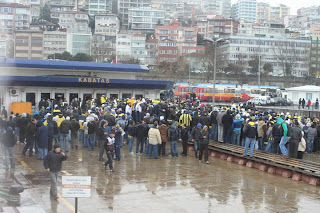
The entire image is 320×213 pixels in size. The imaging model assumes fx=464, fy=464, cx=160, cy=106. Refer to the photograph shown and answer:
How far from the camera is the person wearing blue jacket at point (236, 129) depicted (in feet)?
74.8

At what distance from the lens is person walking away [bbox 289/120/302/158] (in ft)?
63.6

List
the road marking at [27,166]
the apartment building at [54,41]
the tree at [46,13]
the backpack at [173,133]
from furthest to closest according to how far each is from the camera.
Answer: the tree at [46,13]
the apartment building at [54,41]
the backpack at [173,133]
the road marking at [27,166]

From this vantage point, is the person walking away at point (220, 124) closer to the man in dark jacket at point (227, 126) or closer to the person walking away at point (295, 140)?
the man in dark jacket at point (227, 126)

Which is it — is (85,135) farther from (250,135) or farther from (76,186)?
(76,186)

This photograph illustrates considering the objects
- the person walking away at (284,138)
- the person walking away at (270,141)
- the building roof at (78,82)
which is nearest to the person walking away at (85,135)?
the person walking away at (270,141)

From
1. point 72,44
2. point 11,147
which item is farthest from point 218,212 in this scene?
point 72,44

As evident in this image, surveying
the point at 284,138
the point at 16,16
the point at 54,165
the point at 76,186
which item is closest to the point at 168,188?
the point at 54,165

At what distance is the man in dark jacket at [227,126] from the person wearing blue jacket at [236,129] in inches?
9.5

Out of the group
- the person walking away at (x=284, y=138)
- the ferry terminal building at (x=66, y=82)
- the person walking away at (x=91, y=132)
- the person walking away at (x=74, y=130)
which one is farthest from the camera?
the ferry terminal building at (x=66, y=82)

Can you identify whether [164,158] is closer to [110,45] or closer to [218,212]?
[218,212]

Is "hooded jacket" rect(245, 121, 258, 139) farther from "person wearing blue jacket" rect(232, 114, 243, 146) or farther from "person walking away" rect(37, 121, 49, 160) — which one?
"person walking away" rect(37, 121, 49, 160)

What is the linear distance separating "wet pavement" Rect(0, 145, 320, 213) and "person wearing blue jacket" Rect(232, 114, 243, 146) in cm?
263

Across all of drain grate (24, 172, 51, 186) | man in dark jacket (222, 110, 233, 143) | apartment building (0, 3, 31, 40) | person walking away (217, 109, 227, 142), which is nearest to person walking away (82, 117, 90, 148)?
drain grate (24, 172, 51, 186)

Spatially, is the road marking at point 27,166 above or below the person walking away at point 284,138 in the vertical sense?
below
